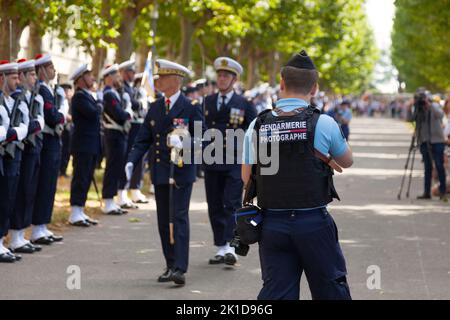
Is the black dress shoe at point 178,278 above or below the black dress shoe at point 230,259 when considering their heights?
above

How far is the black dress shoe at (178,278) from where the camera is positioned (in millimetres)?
9766

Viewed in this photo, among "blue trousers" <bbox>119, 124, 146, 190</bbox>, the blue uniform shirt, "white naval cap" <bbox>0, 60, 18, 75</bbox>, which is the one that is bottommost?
"blue trousers" <bbox>119, 124, 146, 190</bbox>

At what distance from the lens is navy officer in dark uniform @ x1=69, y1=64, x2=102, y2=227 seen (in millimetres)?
14430

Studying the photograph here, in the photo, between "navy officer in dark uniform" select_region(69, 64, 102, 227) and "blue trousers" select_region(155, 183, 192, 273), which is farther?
"navy officer in dark uniform" select_region(69, 64, 102, 227)

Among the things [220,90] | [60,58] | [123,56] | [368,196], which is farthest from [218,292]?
[60,58]

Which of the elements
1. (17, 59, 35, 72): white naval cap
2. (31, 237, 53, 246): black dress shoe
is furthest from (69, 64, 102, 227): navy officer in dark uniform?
(17, 59, 35, 72): white naval cap

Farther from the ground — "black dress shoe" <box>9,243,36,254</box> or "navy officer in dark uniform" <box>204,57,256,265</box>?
"navy officer in dark uniform" <box>204,57,256,265</box>

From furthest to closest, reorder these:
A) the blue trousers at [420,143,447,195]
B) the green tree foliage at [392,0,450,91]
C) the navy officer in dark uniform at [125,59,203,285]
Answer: the green tree foliage at [392,0,450,91] → the blue trousers at [420,143,447,195] → the navy officer in dark uniform at [125,59,203,285]

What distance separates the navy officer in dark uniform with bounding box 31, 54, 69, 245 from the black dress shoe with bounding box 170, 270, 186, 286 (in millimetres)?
3215

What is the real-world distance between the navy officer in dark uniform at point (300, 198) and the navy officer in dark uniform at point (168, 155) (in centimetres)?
344

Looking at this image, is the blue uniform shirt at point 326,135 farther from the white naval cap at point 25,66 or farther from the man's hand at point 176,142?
the white naval cap at point 25,66

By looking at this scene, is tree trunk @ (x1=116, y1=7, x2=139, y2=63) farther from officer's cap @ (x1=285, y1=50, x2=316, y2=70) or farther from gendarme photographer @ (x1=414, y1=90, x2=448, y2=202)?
officer's cap @ (x1=285, y1=50, x2=316, y2=70)

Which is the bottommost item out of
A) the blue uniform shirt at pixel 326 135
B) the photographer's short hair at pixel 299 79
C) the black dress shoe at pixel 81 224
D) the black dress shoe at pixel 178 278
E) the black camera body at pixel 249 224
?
the black dress shoe at pixel 81 224

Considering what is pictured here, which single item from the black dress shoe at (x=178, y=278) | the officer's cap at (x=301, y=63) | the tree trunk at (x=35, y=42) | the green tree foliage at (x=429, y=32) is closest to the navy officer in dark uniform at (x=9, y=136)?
the black dress shoe at (x=178, y=278)
